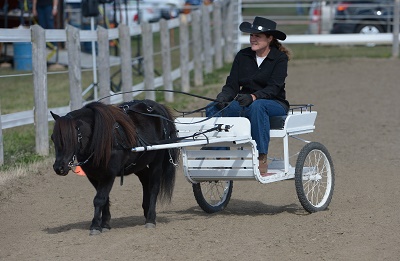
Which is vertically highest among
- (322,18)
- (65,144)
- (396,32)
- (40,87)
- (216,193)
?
(65,144)

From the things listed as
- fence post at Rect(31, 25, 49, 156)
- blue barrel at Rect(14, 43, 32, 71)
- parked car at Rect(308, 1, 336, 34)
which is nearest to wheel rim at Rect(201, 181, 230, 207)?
fence post at Rect(31, 25, 49, 156)

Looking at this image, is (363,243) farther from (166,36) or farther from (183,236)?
(166,36)

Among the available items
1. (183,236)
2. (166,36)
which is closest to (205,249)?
(183,236)

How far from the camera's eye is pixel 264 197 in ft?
30.5

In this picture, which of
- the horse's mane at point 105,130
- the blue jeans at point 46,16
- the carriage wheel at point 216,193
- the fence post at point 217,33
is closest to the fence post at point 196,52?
the fence post at point 217,33

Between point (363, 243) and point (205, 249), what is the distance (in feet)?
3.96

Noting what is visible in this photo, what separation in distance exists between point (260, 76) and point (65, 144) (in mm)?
2244

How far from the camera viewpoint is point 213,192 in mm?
8820

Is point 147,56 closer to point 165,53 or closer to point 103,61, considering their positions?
point 165,53

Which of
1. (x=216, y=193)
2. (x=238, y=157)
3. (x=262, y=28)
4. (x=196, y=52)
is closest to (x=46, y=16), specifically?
(x=196, y=52)

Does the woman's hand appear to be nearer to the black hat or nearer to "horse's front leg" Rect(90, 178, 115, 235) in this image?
the black hat

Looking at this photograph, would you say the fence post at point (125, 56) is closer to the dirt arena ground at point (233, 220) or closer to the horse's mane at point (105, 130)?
the dirt arena ground at point (233, 220)

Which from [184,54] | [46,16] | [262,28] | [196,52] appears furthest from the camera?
[46,16]

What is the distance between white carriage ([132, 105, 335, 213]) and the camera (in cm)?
779
